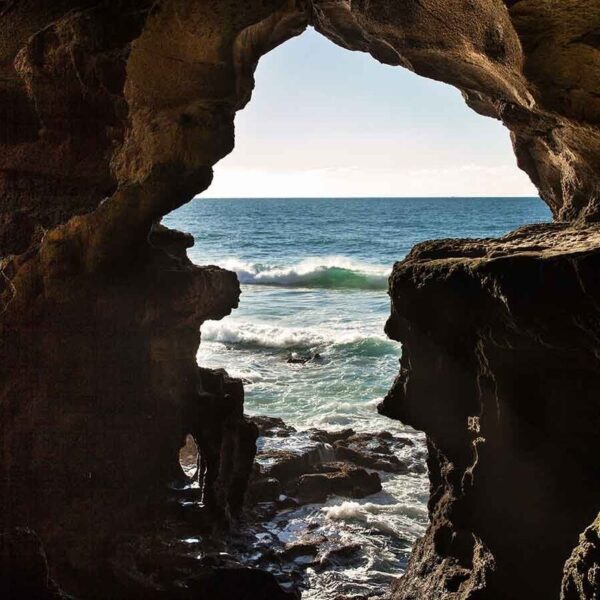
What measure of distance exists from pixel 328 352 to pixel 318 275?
1699 centimetres

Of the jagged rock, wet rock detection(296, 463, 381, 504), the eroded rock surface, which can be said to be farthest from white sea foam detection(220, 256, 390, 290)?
the jagged rock

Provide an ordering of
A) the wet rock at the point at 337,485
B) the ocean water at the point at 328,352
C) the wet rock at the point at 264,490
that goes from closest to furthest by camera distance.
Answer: the ocean water at the point at 328,352
the wet rock at the point at 264,490
the wet rock at the point at 337,485

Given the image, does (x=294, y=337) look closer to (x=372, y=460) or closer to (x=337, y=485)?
(x=372, y=460)

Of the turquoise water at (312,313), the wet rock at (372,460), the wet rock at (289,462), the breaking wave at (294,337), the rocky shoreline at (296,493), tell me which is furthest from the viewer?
the breaking wave at (294,337)

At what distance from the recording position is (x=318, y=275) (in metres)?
37.2

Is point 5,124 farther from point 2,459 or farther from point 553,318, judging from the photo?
point 553,318

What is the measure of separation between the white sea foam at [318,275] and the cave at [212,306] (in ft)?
83.8

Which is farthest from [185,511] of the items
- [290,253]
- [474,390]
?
[290,253]

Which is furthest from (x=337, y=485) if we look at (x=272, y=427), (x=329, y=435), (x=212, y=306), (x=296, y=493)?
(x=212, y=306)

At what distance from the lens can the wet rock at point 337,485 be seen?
11062mm

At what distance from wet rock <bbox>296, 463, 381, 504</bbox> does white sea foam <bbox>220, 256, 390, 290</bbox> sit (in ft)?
74.7

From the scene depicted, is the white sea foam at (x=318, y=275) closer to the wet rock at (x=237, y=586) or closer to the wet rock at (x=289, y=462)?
the wet rock at (x=289, y=462)

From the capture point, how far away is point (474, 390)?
6438 mm

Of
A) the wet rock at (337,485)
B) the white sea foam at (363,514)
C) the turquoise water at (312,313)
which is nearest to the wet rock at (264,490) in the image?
the wet rock at (337,485)
